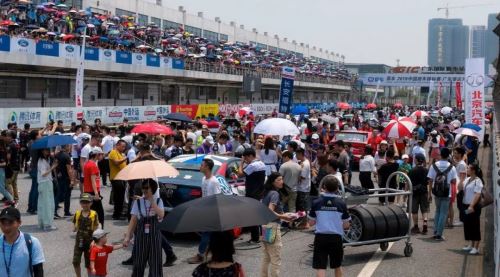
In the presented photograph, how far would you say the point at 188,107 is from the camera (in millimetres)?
38312

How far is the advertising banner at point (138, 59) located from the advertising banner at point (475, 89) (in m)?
27.2

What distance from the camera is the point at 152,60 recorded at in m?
45.9

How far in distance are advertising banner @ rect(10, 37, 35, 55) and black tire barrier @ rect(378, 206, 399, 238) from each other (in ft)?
88.9

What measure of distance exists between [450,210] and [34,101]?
31872 millimetres

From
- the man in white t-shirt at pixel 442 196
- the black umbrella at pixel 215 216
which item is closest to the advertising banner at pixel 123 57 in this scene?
the man in white t-shirt at pixel 442 196

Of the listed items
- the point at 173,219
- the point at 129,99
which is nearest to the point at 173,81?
the point at 129,99

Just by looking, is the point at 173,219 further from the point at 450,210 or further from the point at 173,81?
the point at 173,81

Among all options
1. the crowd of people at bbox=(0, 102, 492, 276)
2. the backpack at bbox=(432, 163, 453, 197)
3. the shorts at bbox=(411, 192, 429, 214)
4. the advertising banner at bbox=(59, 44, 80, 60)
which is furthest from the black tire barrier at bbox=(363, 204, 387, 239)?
the advertising banner at bbox=(59, 44, 80, 60)

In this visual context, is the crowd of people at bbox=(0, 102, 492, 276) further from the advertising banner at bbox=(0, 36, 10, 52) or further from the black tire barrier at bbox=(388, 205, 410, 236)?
the advertising banner at bbox=(0, 36, 10, 52)

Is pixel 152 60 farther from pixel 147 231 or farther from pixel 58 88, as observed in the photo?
pixel 147 231

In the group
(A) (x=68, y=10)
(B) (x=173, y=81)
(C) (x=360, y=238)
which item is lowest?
(C) (x=360, y=238)

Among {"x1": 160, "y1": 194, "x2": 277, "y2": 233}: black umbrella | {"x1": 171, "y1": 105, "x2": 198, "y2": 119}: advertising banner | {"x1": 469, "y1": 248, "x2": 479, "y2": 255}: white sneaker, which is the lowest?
{"x1": 469, "y1": 248, "x2": 479, "y2": 255}: white sneaker

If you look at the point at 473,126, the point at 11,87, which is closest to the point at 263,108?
the point at 11,87

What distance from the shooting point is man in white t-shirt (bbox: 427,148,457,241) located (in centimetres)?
1141
